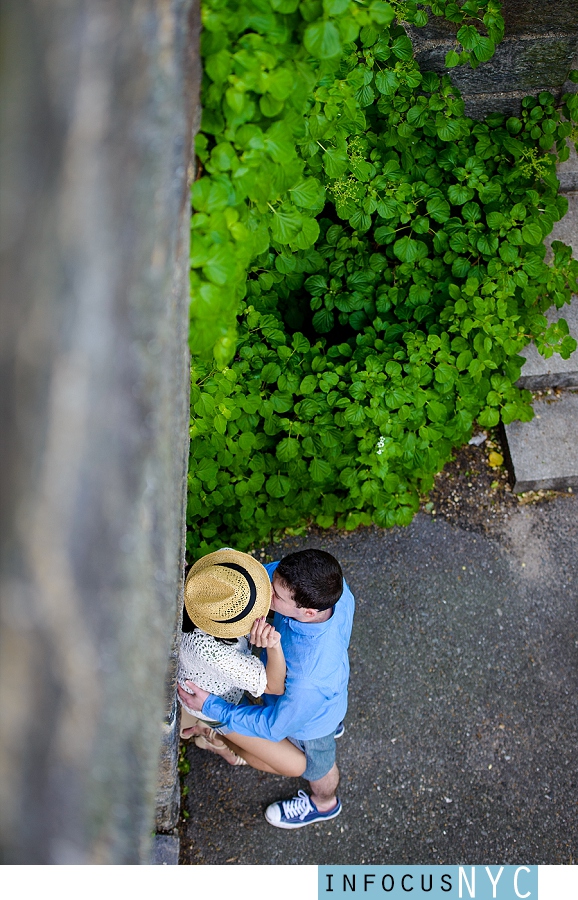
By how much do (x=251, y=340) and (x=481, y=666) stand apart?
6.84 feet

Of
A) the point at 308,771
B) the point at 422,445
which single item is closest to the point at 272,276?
the point at 422,445

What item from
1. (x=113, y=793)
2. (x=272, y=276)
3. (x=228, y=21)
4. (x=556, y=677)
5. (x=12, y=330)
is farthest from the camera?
(x=556, y=677)

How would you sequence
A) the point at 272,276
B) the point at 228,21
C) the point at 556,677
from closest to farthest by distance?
1. the point at 228,21
2. the point at 272,276
3. the point at 556,677

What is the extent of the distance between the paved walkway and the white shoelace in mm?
103

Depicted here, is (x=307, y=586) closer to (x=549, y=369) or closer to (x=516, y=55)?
(x=549, y=369)

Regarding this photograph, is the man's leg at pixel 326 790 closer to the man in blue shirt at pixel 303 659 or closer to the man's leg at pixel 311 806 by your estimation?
the man's leg at pixel 311 806

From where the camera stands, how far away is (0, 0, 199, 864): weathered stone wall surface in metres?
0.73

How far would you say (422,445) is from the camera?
3.45m

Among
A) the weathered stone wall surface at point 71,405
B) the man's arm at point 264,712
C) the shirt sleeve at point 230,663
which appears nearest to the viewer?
the weathered stone wall surface at point 71,405

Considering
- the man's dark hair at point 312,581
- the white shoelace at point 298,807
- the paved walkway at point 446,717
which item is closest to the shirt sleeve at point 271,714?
the man's dark hair at point 312,581

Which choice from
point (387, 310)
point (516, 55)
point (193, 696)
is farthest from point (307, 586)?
point (516, 55)

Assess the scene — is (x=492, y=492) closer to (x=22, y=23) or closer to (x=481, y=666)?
(x=481, y=666)

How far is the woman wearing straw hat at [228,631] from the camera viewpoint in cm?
242

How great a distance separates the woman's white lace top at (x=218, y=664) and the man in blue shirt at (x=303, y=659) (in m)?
0.10
